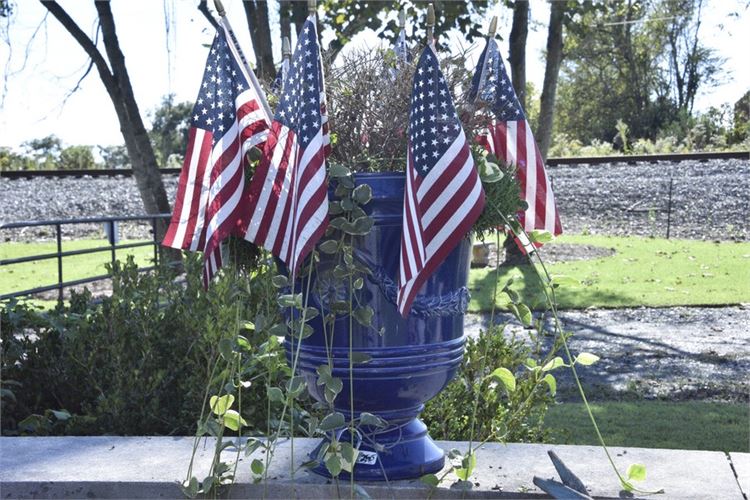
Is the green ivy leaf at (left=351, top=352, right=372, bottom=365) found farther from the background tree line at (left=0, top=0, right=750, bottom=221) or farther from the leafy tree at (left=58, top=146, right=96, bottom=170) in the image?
the leafy tree at (left=58, top=146, right=96, bottom=170)

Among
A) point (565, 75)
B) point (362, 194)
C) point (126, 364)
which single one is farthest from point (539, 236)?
point (565, 75)

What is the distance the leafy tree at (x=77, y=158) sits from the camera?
1178 inches

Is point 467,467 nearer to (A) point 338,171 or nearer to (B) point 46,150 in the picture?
(A) point 338,171

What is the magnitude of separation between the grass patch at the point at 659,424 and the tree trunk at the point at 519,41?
8.27 metres

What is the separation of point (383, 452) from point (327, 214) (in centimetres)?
107

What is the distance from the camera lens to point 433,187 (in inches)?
130

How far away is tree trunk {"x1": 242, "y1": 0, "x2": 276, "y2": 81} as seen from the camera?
513 inches

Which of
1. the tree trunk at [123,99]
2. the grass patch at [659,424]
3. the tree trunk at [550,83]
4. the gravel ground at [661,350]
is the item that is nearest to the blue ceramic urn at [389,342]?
the grass patch at [659,424]

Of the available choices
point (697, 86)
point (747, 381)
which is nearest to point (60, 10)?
point (747, 381)

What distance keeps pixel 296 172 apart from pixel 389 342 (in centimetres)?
76

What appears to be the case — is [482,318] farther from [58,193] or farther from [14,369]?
[58,193]

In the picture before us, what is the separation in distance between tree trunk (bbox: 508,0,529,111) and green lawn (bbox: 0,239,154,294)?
6.24 m

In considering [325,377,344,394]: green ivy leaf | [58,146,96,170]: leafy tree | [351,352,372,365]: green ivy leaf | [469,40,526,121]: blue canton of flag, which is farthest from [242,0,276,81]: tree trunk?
[58,146,96,170]: leafy tree

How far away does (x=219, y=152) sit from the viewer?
365 centimetres
